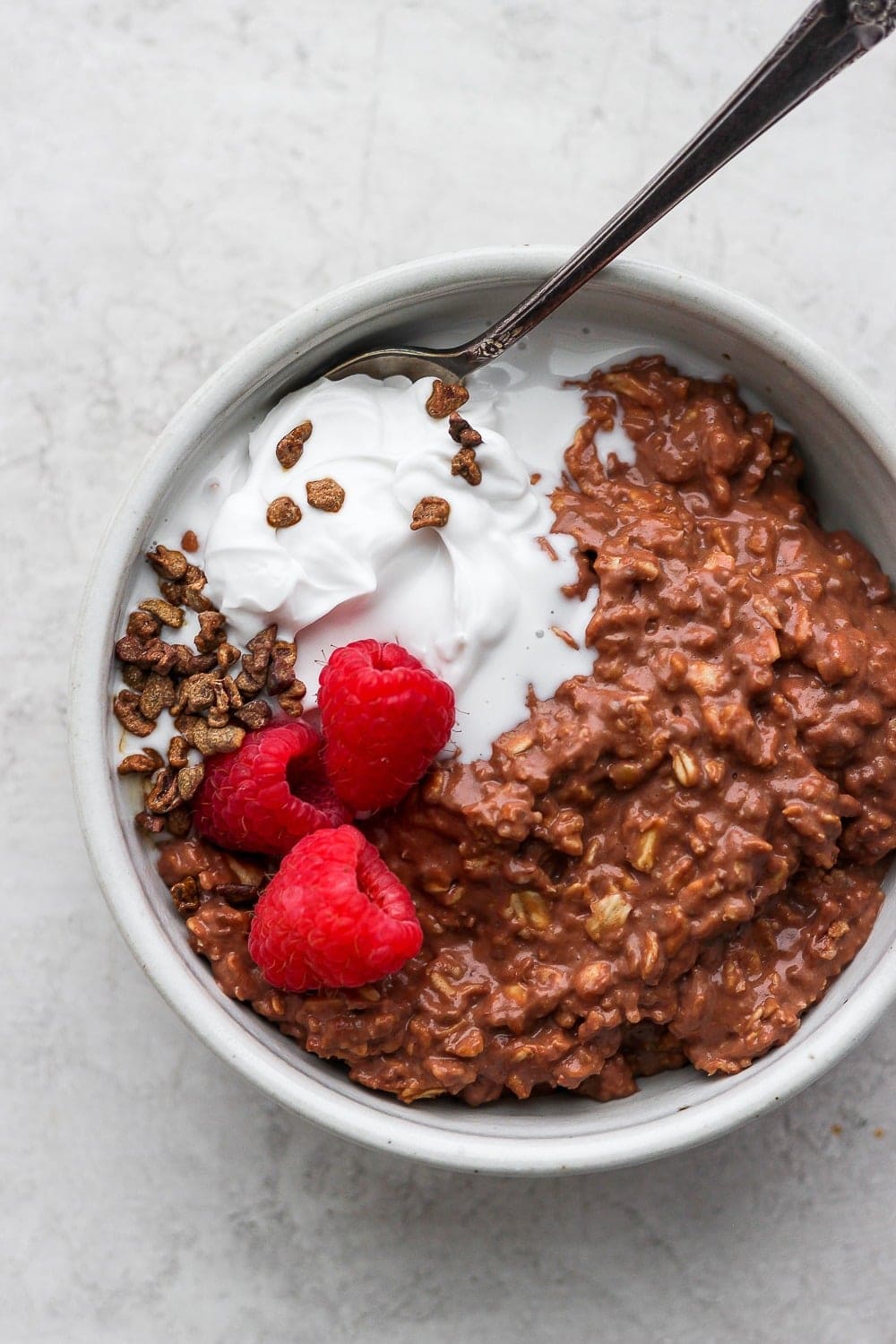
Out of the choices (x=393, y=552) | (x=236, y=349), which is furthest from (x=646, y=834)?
(x=236, y=349)

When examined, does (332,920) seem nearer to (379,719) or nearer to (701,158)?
(379,719)

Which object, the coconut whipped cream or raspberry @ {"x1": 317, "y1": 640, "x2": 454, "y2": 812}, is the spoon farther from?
raspberry @ {"x1": 317, "y1": 640, "x2": 454, "y2": 812}

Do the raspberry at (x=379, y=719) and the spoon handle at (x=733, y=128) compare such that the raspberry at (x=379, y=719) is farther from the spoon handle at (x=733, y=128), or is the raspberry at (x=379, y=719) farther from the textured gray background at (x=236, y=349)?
the textured gray background at (x=236, y=349)

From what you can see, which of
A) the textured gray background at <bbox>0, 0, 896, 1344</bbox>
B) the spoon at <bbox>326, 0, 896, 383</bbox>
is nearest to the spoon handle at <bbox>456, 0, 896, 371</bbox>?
the spoon at <bbox>326, 0, 896, 383</bbox>

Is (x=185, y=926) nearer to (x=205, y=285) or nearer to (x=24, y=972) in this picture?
(x=24, y=972)

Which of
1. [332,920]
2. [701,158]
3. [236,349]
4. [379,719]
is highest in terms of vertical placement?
[701,158]

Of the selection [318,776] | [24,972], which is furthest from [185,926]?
[24,972]
